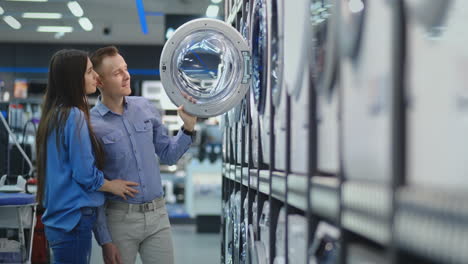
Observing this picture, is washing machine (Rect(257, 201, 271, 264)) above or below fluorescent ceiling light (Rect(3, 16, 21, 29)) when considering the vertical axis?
below

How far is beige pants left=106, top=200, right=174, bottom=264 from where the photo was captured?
279 centimetres

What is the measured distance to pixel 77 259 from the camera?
267cm

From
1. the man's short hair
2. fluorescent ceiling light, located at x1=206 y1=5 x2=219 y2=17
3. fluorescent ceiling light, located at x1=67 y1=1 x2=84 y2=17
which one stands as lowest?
the man's short hair

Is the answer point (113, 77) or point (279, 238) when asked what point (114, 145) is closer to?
point (113, 77)

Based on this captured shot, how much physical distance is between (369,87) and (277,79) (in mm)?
1050

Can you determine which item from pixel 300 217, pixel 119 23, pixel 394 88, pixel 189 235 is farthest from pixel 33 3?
pixel 394 88

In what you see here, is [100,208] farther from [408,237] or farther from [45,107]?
[408,237]

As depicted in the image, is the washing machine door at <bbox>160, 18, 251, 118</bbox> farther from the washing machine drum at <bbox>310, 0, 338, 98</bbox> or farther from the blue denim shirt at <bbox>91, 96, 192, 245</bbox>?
the washing machine drum at <bbox>310, 0, 338, 98</bbox>

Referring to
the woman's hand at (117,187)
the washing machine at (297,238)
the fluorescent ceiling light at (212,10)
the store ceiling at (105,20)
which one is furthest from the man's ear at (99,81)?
the fluorescent ceiling light at (212,10)

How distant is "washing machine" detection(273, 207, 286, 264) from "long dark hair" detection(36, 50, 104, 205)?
1.01 m

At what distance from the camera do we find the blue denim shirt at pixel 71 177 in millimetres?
2672

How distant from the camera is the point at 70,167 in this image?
2.74 m

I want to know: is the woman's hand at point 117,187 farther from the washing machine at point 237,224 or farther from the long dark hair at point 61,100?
the washing machine at point 237,224

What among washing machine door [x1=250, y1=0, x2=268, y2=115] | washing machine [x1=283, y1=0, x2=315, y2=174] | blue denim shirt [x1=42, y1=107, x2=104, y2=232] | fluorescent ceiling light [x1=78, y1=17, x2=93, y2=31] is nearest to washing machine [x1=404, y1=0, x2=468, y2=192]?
washing machine [x1=283, y1=0, x2=315, y2=174]
